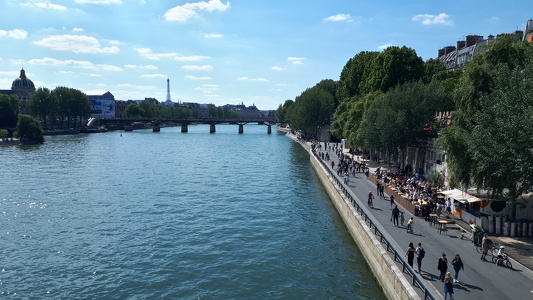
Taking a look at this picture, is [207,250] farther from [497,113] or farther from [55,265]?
[497,113]

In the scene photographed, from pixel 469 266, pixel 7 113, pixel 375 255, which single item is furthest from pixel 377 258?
pixel 7 113

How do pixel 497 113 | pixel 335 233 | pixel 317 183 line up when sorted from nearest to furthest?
1. pixel 497 113
2. pixel 335 233
3. pixel 317 183

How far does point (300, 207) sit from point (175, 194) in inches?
525

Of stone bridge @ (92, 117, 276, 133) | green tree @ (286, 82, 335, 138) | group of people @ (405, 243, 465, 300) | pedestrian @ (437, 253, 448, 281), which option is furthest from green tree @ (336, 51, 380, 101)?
stone bridge @ (92, 117, 276, 133)

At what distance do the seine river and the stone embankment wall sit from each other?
67 cm

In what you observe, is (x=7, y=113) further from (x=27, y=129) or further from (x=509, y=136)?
(x=509, y=136)

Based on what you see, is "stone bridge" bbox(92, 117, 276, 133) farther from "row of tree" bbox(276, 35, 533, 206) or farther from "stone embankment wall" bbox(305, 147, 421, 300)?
"stone embankment wall" bbox(305, 147, 421, 300)

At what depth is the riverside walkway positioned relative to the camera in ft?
51.9

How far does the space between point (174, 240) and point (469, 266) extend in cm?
1741

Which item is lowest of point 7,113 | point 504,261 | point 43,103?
point 504,261

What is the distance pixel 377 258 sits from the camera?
802 inches

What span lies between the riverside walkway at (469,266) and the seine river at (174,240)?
2.62 meters

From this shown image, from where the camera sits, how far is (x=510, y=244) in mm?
21359

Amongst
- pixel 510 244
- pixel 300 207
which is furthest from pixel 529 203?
pixel 300 207
